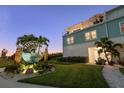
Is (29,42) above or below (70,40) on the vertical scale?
below

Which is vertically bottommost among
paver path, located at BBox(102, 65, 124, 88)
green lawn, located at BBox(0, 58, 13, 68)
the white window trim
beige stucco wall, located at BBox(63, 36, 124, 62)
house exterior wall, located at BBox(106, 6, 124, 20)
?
paver path, located at BBox(102, 65, 124, 88)

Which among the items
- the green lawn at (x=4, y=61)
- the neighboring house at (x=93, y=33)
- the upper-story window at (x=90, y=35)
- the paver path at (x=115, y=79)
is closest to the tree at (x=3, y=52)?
the green lawn at (x=4, y=61)

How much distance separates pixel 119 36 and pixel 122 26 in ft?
3.63

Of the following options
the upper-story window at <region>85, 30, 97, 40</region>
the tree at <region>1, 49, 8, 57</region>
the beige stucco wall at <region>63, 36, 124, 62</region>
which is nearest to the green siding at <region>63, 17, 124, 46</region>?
the upper-story window at <region>85, 30, 97, 40</region>

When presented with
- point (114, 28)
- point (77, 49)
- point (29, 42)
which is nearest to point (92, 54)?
point (77, 49)

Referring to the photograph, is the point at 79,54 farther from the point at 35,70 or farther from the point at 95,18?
the point at 35,70

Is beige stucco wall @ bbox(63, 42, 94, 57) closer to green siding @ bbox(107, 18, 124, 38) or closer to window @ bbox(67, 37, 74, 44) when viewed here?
window @ bbox(67, 37, 74, 44)

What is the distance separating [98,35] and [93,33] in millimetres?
1036

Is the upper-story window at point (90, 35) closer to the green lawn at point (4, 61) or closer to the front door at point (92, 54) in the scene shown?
the front door at point (92, 54)

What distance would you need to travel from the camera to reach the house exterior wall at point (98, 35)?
17.3 metres

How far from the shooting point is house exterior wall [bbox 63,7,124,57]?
17.3 meters

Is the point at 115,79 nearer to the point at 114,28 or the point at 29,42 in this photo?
the point at 114,28

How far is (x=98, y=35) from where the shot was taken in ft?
64.3
